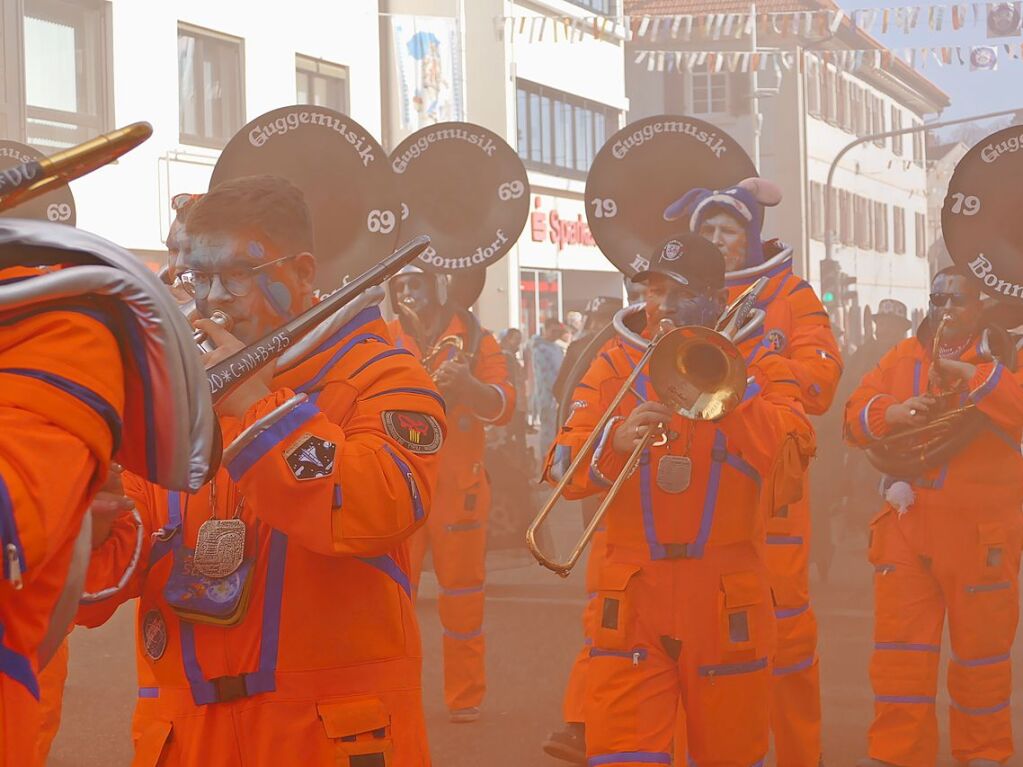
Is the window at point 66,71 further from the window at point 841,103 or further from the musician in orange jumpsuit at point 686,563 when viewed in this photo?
the window at point 841,103

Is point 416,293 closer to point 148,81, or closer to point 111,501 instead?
point 111,501

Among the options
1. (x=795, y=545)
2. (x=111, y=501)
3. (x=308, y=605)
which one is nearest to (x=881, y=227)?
(x=795, y=545)

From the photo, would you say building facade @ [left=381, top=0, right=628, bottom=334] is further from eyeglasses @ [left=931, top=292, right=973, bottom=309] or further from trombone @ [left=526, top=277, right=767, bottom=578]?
trombone @ [left=526, top=277, right=767, bottom=578]

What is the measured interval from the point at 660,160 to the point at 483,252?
1.53m

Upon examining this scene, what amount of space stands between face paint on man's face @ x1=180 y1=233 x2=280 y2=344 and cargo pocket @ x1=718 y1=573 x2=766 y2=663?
1951mm

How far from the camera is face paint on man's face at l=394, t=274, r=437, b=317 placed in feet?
29.8

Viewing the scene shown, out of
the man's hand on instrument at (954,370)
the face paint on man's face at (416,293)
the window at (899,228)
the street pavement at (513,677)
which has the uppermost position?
the window at (899,228)

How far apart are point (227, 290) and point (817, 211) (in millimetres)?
46986

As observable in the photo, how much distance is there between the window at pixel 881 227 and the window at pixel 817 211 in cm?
588

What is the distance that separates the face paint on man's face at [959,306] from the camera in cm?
691

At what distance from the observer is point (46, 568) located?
7.09 ft

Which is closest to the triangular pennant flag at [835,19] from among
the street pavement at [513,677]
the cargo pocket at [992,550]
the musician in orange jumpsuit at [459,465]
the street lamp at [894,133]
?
the street lamp at [894,133]

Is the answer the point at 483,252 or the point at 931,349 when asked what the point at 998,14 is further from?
the point at 931,349

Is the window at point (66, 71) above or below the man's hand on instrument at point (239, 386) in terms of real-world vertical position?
above
